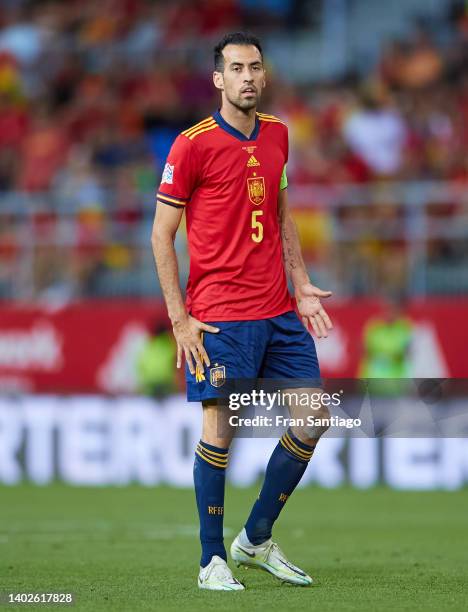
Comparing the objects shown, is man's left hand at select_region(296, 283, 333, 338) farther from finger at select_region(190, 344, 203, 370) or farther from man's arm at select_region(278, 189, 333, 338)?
finger at select_region(190, 344, 203, 370)

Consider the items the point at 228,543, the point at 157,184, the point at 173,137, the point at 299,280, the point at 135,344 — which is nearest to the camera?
the point at 299,280

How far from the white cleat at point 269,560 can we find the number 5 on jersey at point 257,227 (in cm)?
159

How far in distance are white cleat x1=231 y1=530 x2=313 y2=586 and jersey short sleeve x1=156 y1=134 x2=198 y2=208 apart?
1841 millimetres

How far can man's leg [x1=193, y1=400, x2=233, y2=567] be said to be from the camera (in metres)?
7.44

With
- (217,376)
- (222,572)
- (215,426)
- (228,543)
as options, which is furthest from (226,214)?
(228,543)

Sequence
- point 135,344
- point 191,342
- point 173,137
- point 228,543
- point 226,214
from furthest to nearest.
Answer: point 173,137 < point 135,344 < point 228,543 < point 226,214 < point 191,342

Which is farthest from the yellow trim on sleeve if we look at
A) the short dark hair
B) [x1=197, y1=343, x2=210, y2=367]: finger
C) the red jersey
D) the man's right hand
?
[x1=197, y1=343, x2=210, y2=367]: finger

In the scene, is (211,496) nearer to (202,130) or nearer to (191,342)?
(191,342)

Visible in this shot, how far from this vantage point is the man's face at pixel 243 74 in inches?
293

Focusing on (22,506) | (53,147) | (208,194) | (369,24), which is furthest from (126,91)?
(208,194)

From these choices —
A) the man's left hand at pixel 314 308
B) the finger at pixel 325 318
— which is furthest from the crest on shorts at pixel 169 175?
the finger at pixel 325 318

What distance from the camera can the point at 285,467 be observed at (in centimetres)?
768

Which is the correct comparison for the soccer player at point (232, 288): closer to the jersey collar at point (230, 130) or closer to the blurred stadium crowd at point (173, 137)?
the jersey collar at point (230, 130)

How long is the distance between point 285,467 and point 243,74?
205cm
